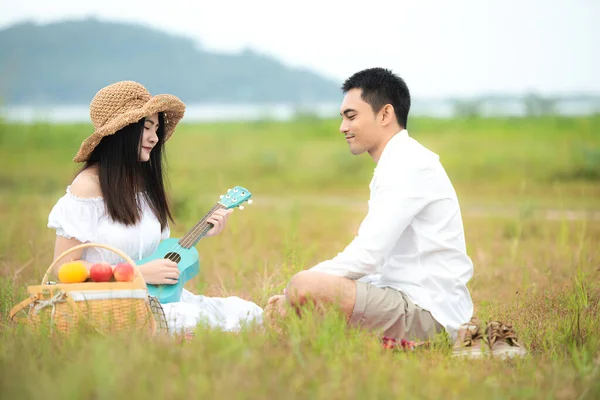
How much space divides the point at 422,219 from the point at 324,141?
22312mm

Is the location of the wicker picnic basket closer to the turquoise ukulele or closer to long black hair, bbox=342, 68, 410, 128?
the turquoise ukulele

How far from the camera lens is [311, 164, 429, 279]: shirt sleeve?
168 inches

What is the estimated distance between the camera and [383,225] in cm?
426

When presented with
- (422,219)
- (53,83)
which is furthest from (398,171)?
(53,83)

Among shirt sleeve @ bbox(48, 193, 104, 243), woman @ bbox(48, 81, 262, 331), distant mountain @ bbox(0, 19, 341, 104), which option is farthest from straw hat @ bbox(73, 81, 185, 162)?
distant mountain @ bbox(0, 19, 341, 104)

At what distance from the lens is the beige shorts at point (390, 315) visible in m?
4.30

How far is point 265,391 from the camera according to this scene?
3.21 m

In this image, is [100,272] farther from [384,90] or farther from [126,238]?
[384,90]

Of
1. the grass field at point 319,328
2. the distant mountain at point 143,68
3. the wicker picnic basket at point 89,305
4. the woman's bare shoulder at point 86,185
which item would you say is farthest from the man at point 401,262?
the distant mountain at point 143,68

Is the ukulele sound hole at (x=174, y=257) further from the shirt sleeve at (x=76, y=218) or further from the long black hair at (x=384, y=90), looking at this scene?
the long black hair at (x=384, y=90)

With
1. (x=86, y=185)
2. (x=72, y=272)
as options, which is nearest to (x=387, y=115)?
(x=86, y=185)

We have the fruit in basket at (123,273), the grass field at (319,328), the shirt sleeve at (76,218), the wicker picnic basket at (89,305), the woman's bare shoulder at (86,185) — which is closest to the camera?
the grass field at (319,328)

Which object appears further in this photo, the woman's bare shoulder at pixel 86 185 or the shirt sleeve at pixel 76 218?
the woman's bare shoulder at pixel 86 185

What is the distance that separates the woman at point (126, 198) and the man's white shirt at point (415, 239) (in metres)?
0.76
